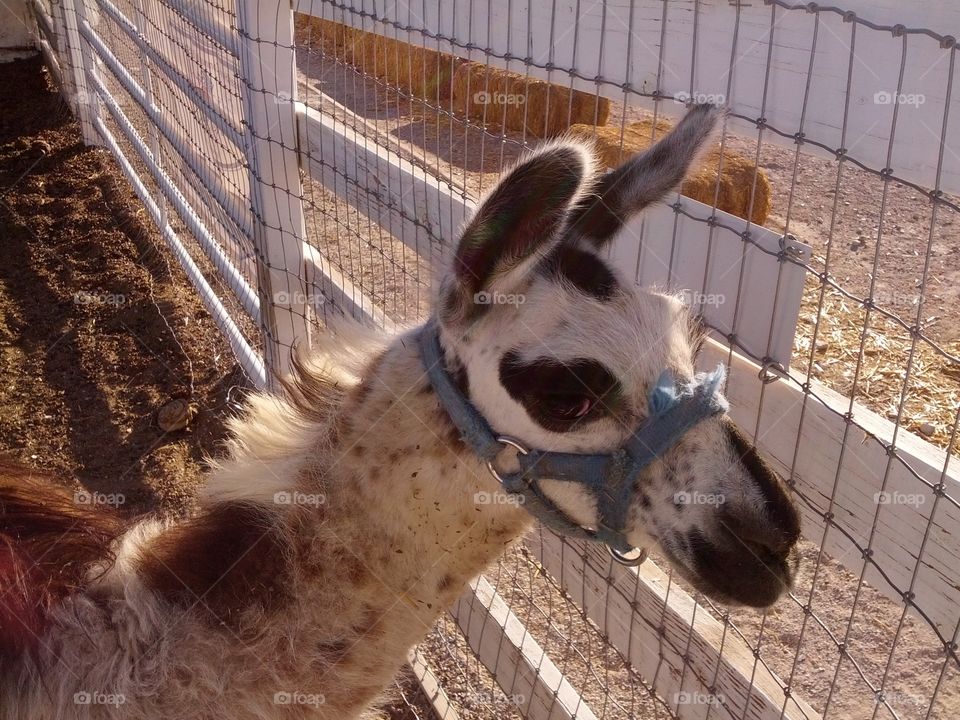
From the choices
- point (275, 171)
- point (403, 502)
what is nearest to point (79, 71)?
point (275, 171)

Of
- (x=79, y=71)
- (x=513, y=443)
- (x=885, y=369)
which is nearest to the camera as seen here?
(x=513, y=443)

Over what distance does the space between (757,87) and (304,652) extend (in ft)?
5.32

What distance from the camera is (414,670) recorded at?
11.5 ft

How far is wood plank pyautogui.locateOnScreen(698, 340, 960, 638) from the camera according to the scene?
1604 millimetres

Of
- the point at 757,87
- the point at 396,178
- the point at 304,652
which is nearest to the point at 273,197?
the point at 396,178

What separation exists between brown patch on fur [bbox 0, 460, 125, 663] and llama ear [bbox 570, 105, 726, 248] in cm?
146

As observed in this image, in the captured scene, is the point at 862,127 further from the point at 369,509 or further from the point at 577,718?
the point at 577,718

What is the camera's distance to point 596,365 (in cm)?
183

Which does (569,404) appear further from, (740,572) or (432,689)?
(432,689)

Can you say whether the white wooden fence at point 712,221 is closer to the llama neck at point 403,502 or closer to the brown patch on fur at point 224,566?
the llama neck at point 403,502

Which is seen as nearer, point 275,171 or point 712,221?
point 712,221

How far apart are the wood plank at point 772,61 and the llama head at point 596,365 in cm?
12

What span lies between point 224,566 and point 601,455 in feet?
3.07

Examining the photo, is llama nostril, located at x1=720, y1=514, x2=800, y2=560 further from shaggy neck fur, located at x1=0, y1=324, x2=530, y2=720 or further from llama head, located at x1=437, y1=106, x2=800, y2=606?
shaggy neck fur, located at x1=0, y1=324, x2=530, y2=720
